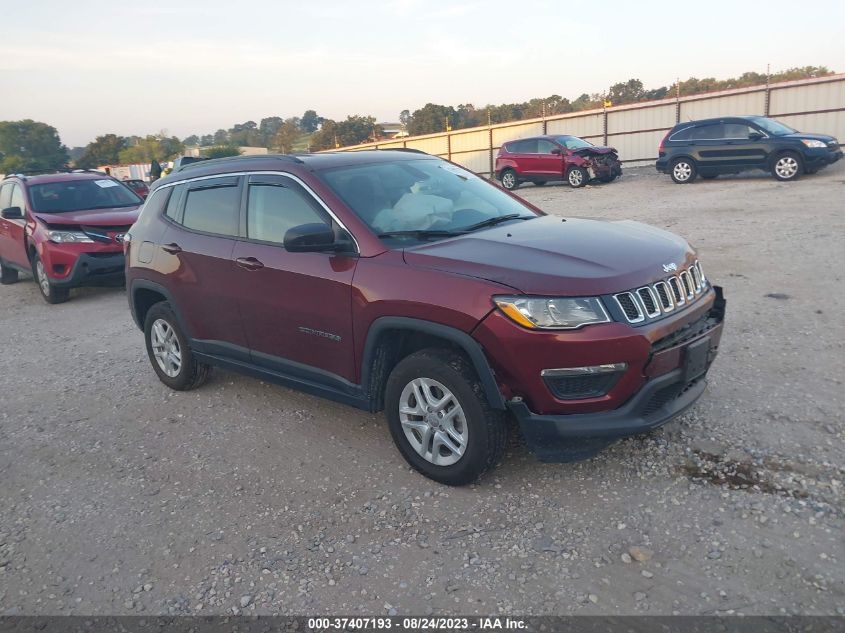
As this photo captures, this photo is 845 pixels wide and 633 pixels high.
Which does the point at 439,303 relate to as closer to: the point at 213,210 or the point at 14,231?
the point at 213,210

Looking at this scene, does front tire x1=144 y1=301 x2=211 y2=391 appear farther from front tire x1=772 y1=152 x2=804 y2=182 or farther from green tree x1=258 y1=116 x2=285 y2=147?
green tree x1=258 y1=116 x2=285 y2=147

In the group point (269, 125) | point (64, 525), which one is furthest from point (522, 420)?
point (269, 125)

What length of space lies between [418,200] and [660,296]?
5.31 feet

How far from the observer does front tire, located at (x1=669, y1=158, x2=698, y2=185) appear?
17.6m

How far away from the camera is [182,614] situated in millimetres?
2869

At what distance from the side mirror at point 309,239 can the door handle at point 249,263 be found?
25.4 inches

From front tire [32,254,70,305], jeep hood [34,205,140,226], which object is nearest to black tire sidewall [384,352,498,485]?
jeep hood [34,205,140,226]

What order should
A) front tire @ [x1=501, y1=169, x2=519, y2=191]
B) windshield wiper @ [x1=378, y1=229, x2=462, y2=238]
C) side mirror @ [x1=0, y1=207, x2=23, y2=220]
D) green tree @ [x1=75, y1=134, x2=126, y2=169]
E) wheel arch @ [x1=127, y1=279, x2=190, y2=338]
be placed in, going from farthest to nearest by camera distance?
green tree @ [x1=75, y1=134, x2=126, y2=169]
front tire @ [x1=501, y1=169, x2=519, y2=191]
side mirror @ [x1=0, y1=207, x2=23, y2=220]
wheel arch @ [x1=127, y1=279, x2=190, y2=338]
windshield wiper @ [x1=378, y1=229, x2=462, y2=238]

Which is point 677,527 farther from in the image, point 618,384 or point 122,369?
point 122,369

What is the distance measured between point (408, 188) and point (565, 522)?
7.40 ft

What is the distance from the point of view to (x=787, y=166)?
52.6 ft

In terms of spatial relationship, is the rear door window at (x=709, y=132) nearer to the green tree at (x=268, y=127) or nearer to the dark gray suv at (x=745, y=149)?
the dark gray suv at (x=745, y=149)

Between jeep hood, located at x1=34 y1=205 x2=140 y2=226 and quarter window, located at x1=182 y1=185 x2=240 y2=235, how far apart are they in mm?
4854

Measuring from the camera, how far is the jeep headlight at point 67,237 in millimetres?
9242
